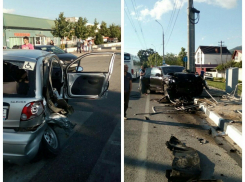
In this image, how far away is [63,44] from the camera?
282cm

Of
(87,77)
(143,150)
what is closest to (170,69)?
(143,150)

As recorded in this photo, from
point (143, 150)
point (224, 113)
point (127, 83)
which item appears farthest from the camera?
point (224, 113)

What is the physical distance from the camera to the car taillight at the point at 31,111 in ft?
6.76

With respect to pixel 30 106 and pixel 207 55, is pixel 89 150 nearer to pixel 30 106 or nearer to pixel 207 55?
pixel 30 106

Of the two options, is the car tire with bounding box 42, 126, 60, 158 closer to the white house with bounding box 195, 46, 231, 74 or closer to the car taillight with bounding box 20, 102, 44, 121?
the car taillight with bounding box 20, 102, 44, 121

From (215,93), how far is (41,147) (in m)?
4.75

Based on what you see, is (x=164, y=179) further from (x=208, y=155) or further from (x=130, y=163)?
(x=208, y=155)

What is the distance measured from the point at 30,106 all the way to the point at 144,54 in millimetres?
1480

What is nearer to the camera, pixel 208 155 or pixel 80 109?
pixel 80 109

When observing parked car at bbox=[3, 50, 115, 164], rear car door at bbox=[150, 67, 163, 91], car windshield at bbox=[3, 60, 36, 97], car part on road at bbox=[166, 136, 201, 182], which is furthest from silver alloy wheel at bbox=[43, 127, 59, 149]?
rear car door at bbox=[150, 67, 163, 91]

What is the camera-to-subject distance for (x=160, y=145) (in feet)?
11.6

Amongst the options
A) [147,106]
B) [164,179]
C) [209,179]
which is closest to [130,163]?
[164,179]

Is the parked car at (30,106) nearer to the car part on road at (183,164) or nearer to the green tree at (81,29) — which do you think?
the green tree at (81,29)

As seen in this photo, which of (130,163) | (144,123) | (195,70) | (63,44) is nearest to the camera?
(63,44)
